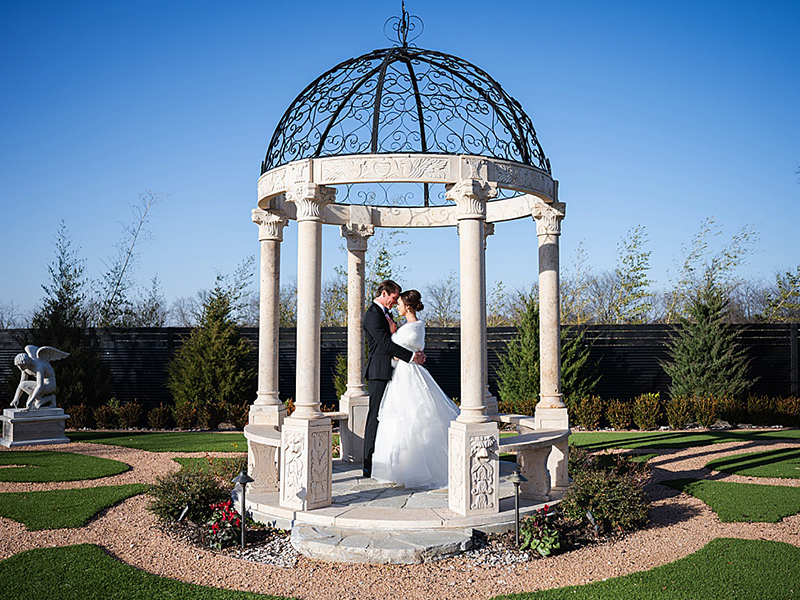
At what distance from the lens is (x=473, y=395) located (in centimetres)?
717

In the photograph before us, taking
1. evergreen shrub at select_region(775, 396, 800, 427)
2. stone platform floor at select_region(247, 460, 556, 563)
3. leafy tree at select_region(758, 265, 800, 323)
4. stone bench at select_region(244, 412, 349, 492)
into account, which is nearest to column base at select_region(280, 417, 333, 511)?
stone platform floor at select_region(247, 460, 556, 563)

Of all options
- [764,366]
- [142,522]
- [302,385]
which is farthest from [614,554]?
[764,366]

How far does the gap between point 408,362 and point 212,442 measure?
750 cm

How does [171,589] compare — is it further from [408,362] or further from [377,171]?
[377,171]

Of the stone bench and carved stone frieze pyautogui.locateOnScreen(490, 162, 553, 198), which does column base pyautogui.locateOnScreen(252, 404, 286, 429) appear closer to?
the stone bench

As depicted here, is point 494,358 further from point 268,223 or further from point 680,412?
point 268,223

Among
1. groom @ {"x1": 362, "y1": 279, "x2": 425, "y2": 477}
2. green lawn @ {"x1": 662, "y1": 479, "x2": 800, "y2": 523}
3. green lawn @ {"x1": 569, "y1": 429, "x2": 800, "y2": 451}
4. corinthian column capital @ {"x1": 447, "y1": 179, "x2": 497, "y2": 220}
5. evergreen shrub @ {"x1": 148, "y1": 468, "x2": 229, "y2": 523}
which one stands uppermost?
corinthian column capital @ {"x1": 447, "y1": 179, "x2": 497, "y2": 220}

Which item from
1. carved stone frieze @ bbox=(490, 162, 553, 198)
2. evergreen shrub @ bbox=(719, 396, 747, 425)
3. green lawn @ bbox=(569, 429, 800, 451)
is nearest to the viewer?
carved stone frieze @ bbox=(490, 162, 553, 198)

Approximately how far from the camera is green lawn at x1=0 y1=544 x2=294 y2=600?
5.20m

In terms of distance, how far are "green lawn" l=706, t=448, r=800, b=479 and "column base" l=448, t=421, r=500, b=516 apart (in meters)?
5.49

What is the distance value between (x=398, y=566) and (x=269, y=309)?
4724 millimetres

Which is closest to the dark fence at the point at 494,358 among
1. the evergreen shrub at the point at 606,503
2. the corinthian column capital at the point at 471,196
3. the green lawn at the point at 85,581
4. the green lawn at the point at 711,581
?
the evergreen shrub at the point at 606,503

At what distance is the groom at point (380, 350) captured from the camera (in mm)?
8242

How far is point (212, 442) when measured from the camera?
14.2 meters
